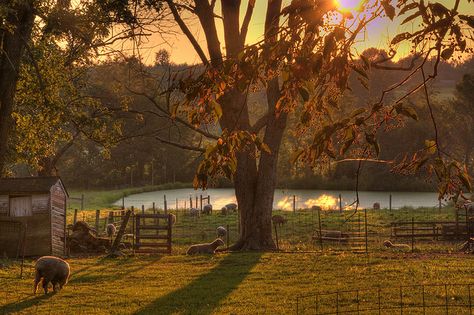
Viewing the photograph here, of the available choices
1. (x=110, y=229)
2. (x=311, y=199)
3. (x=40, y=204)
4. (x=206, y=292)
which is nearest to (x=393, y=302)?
(x=206, y=292)

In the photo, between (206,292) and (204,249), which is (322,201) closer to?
(204,249)

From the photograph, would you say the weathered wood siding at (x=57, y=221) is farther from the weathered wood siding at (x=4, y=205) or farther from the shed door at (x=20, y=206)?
the weathered wood siding at (x=4, y=205)

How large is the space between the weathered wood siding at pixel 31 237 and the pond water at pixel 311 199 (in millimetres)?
35324

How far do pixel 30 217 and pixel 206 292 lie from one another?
54.2ft

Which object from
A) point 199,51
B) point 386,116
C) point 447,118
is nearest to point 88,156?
point 447,118

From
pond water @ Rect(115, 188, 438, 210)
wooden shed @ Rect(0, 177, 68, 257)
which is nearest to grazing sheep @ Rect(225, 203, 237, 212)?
pond water @ Rect(115, 188, 438, 210)

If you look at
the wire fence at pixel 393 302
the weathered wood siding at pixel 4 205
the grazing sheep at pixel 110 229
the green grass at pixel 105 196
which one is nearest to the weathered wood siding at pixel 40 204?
the weathered wood siding at pixel 4 205

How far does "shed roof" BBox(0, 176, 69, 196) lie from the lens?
3196 cm

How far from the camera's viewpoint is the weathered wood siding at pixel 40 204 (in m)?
32.4

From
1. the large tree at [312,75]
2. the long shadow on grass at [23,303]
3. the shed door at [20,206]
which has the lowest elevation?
the long shadow on grass at [23,303]

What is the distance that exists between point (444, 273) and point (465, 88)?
57.8 metres

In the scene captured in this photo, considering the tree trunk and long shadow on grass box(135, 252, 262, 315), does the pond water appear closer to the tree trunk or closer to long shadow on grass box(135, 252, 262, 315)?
long shadow on grass box(135, 252, 262, 315)

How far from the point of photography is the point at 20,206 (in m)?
32.2

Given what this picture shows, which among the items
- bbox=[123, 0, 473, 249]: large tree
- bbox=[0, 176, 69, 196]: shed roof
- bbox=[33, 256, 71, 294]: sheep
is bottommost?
bbox=[33, 256, 71, 294]: sheep
